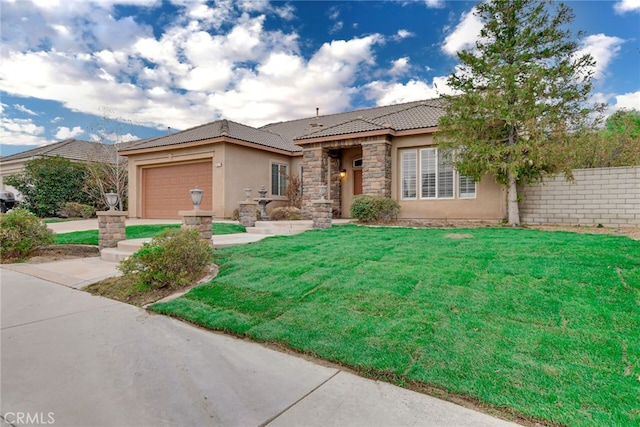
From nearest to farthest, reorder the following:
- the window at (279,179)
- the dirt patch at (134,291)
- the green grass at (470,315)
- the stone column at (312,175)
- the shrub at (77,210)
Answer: the green grass at (470,315) → the dirt patch at (134,291) → the stone column at (312,175) → the window at (279,179) → the shrub at (77,210)

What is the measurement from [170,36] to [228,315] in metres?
10.6

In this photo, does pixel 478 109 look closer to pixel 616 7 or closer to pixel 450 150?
pixel 450 150

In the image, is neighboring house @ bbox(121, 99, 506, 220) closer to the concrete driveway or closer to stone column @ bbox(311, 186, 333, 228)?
stone column @ bbox(311, 186, 333, 228)

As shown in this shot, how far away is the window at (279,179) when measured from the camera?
1672 centimetres

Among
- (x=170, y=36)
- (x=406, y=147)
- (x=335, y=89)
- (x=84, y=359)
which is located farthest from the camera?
(x=335, y=89)

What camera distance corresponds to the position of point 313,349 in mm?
3201

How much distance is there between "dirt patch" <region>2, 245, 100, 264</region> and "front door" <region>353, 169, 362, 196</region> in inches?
386

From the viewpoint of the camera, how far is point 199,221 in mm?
7047

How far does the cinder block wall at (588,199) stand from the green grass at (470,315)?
4.90 metres

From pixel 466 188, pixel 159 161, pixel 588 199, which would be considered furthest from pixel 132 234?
pixel 588 199

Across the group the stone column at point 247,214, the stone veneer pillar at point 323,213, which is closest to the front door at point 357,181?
the stone veneer pillar at point 323,213

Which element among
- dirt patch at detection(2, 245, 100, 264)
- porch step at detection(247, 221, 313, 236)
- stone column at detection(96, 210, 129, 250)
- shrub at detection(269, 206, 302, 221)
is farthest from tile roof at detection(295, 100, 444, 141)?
dirt patch at detection(2, 245, 100, 264)

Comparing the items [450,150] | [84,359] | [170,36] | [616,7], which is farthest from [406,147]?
[84,359]

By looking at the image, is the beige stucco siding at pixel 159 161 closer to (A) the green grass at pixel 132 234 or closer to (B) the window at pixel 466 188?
(A) the green grass at pixel 132 234
